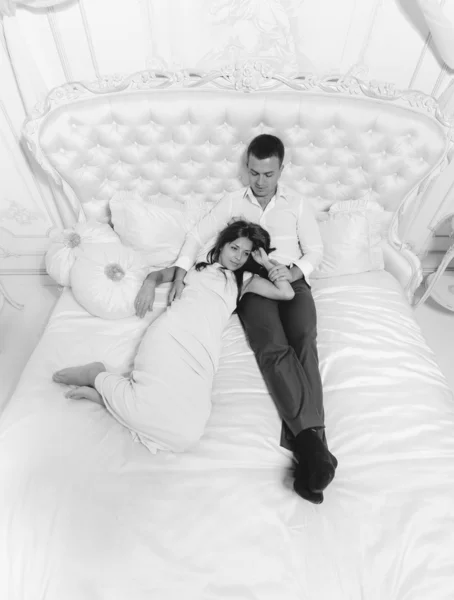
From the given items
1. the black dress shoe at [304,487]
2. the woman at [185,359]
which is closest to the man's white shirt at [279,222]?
the woman at [185,359]

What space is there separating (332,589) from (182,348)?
0.95 meters

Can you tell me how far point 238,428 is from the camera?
149 centimetres

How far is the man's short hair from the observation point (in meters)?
1.83

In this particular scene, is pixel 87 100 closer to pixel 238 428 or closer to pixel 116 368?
pixel 116 368

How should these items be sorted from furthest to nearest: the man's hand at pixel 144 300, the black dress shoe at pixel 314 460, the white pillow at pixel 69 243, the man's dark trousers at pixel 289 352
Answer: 1. the white pillow at pixel 69 243
2. the man's hand at pixel 144 300
3. the man's dark trousers at pixel 289 352
4. the black dress shoe at pixel 314 460

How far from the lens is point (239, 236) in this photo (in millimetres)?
1913

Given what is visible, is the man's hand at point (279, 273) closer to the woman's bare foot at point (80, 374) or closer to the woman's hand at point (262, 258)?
the woman's hand at point (262, 258)

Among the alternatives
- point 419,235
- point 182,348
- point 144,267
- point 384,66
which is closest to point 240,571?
point 182,348

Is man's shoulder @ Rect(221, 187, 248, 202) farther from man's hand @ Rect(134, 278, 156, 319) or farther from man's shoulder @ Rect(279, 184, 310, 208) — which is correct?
man's hand @ Rect(134, 278, 156, 319)

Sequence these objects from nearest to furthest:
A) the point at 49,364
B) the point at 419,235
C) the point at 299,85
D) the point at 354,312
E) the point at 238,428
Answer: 1. the point at 238,428
2. the point at 49,364
3. the point at 299,85
4. the point at 354,312
5. the point at 419,235

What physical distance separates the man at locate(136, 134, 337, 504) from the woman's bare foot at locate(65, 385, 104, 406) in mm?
502

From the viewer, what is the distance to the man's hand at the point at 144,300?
1929 mm

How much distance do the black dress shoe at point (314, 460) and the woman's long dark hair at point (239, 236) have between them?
799 millimetres

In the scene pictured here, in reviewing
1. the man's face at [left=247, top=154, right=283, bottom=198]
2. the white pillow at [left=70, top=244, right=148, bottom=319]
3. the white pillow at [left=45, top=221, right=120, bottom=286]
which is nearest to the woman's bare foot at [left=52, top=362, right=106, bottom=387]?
the white pillow at [left=70, top=244, right=148, bottom=319]
